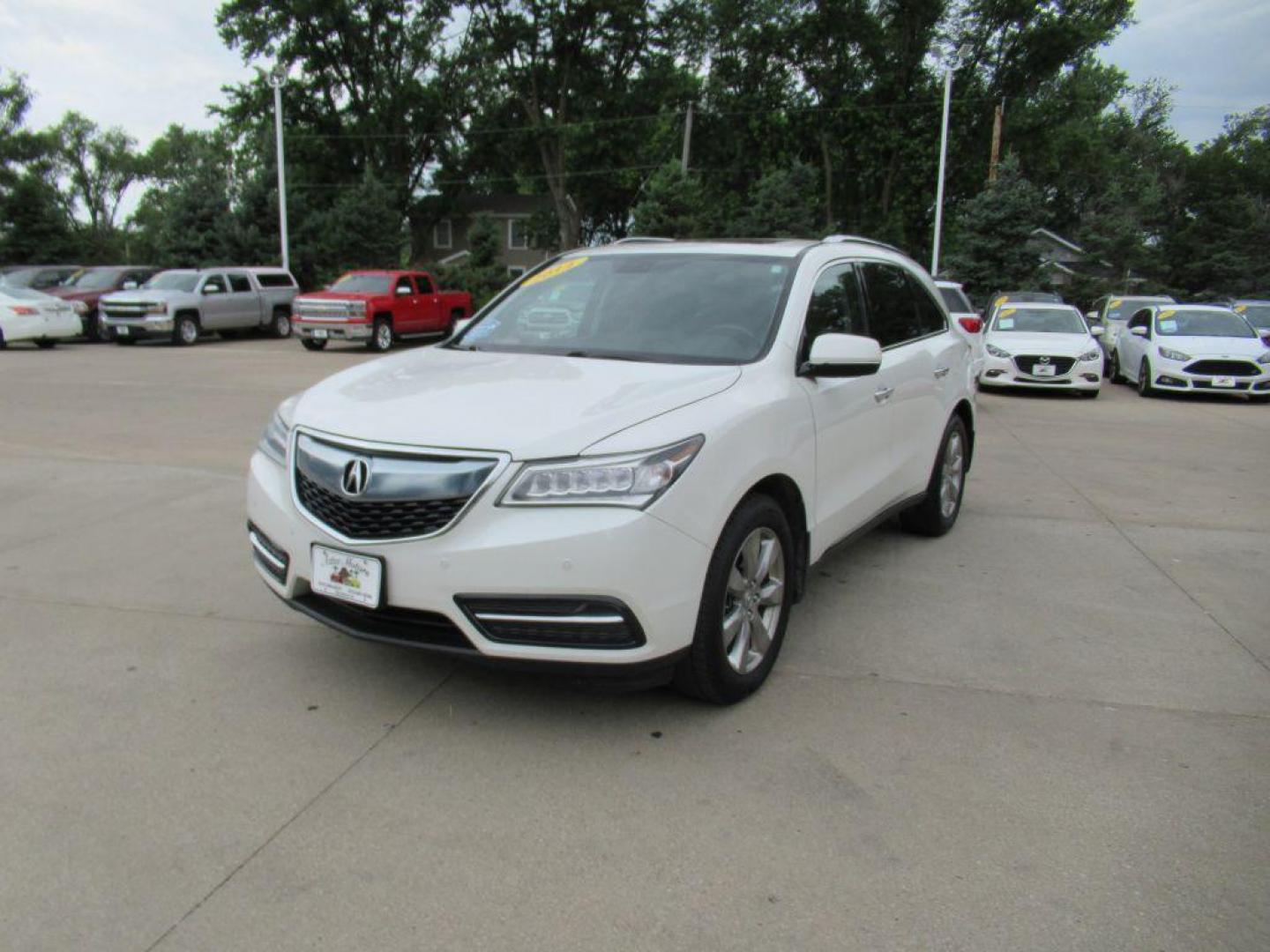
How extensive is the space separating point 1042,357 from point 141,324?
1906 centimetres

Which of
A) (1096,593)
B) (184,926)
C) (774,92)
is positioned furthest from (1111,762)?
(774,92)

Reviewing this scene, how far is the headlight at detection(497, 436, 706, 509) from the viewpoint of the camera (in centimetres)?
316

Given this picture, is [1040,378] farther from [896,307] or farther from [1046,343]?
[896,307]

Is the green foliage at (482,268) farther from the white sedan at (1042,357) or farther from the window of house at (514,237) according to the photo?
the white sedan at (1042,357)

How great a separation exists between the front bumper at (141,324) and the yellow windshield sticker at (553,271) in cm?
2035

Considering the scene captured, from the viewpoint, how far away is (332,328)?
22.5 meters

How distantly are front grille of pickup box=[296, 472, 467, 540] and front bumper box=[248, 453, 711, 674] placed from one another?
0.04 meters

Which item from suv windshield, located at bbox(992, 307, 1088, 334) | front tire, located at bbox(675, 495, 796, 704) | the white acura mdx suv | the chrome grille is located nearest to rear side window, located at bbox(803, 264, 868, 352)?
the white acura mdx suv

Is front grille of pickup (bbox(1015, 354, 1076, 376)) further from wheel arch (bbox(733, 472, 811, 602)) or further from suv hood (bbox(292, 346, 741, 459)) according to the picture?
suv hood (bbox(292, 346, 741, 459))

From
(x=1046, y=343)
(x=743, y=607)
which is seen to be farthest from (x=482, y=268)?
(x=743, y=607)

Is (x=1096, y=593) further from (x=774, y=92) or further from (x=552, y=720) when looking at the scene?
(x=774, y=92)

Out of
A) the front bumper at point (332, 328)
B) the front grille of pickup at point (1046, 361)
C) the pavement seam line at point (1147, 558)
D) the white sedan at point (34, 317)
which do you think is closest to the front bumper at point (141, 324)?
the white sedan at point (34, 317)

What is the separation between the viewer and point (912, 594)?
5.21m

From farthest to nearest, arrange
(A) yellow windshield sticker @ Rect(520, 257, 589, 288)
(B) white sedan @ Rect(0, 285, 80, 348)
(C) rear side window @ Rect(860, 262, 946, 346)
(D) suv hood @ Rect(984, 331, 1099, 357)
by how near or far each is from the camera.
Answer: (B) white sedan @ Rect(0, 285, 80, 348)
(D) suv hood @ Rect(984, 331, 1099, 357)
(C) rear side window @ Rect(860, 262, 946, 346)
(A) yellow windshield sticker @ Rect(520, 257, 589, 288)
